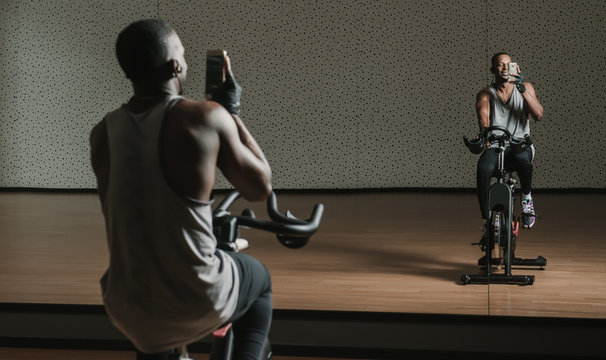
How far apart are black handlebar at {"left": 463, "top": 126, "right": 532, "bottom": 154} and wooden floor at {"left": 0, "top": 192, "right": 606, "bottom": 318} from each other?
0.79 meters

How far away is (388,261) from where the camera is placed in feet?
17.1

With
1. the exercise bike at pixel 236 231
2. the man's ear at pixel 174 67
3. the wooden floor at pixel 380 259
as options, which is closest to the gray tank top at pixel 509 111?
the wooden floor at pixel 380 259

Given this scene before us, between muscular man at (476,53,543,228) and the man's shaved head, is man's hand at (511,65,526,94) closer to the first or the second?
muscular man at (476,53,543,228)

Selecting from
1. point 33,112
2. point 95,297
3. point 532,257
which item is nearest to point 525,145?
point 532,257

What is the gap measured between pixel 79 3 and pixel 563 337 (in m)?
8.71

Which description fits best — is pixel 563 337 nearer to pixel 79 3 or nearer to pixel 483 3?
pixel 483 3

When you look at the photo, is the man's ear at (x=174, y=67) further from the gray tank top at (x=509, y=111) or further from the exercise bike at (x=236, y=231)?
the gray tank top at (x=509, y=111)

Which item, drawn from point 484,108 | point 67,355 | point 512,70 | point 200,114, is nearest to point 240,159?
point 200,114

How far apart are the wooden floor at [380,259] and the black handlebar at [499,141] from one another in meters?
0.79

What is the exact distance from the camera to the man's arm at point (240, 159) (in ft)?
5.01

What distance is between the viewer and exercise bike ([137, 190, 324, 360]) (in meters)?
1.53

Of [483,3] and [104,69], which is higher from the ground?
[483,3]

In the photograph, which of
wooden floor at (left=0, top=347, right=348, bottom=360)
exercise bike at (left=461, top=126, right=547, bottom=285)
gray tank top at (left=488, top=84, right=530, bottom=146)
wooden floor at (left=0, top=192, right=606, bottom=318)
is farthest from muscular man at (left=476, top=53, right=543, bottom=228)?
wooden floor at (left=0, top=347, right=348, bottom=360)

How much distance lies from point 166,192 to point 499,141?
3.39 meters
